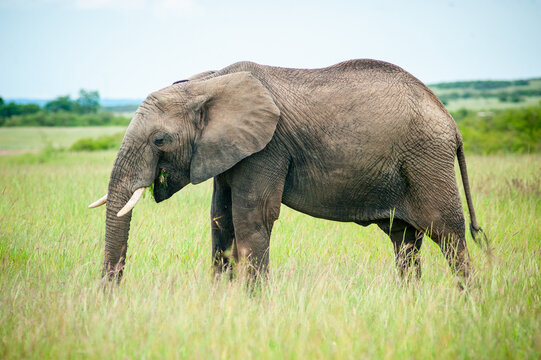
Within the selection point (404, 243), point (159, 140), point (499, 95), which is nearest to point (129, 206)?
point (159, 140)

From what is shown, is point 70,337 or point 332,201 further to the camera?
point 332,201

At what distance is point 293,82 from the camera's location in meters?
4.63

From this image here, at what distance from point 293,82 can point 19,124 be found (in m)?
54.6

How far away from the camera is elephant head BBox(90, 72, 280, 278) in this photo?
424 cm

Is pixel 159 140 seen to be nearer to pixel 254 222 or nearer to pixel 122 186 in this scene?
pixel 122 186

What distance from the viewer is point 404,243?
16.9ft

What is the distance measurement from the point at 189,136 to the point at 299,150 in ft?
3.23

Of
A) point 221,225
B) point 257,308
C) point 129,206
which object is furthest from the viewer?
point 221,225

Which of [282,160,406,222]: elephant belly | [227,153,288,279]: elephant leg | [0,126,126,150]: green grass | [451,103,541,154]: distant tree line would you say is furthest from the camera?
[0,126,126,150]: green grass

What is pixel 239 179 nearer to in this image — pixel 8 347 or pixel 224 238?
pixel 224 238

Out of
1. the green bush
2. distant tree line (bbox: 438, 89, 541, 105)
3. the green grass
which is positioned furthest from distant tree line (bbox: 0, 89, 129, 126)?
distant tree line (bbox: 438, 89, 541, 105)

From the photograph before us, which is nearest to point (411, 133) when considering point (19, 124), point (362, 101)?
point (362, 101)

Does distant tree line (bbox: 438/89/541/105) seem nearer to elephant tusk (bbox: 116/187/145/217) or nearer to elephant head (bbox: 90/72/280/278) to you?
elephant head (bbox: 90/72/280/278)

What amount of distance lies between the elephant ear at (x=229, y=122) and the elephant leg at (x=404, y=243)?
66.4 inches
